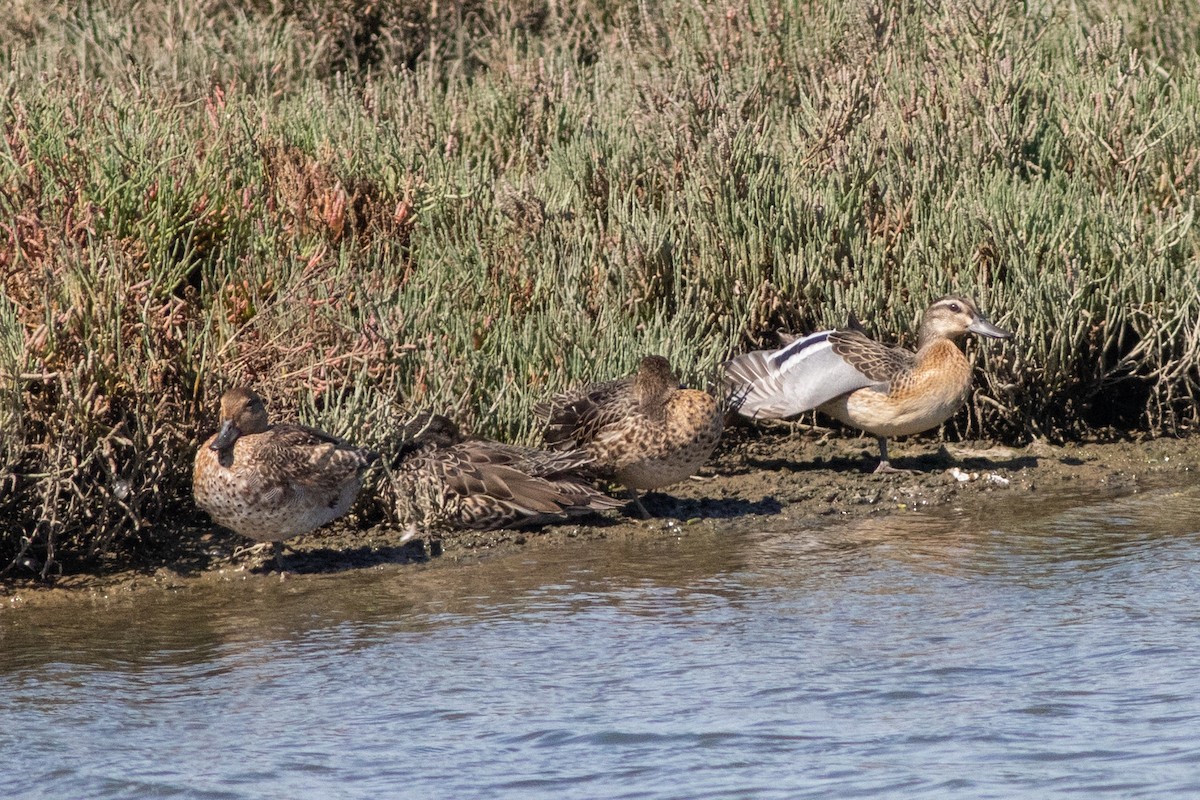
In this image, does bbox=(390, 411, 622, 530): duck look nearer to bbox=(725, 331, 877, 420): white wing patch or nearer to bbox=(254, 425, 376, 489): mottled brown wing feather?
bbox=(254, 425, 376, 489): mottled brown wing feather

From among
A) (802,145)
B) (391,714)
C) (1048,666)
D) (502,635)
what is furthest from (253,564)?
(802,145)

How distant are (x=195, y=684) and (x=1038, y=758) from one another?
270 centimetres

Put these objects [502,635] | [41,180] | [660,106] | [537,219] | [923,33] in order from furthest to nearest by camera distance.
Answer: [923,33], [660,106], [537,219], [41,180], [502,635]

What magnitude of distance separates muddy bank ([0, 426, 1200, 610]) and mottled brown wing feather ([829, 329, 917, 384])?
0.52 m

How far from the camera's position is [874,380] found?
329 inches

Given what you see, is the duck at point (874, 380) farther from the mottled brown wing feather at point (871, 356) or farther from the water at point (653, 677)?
the water at point (653, 677)

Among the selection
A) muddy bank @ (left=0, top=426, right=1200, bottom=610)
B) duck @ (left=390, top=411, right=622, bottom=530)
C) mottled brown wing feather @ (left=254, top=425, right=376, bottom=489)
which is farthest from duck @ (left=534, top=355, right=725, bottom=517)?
mottled brown wing feather @ (left=254, top=425, right=376, bottom=489)

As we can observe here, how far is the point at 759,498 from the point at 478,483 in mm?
1462

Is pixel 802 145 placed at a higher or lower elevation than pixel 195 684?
higher

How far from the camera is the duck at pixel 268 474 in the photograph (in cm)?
677

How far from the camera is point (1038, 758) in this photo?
515 cm

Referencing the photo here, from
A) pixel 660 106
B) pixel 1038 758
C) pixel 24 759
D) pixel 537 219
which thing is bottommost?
pixel 1038 758

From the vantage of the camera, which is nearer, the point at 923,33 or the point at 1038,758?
the point at 1038,758

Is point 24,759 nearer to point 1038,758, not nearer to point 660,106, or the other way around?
point 1038,758
